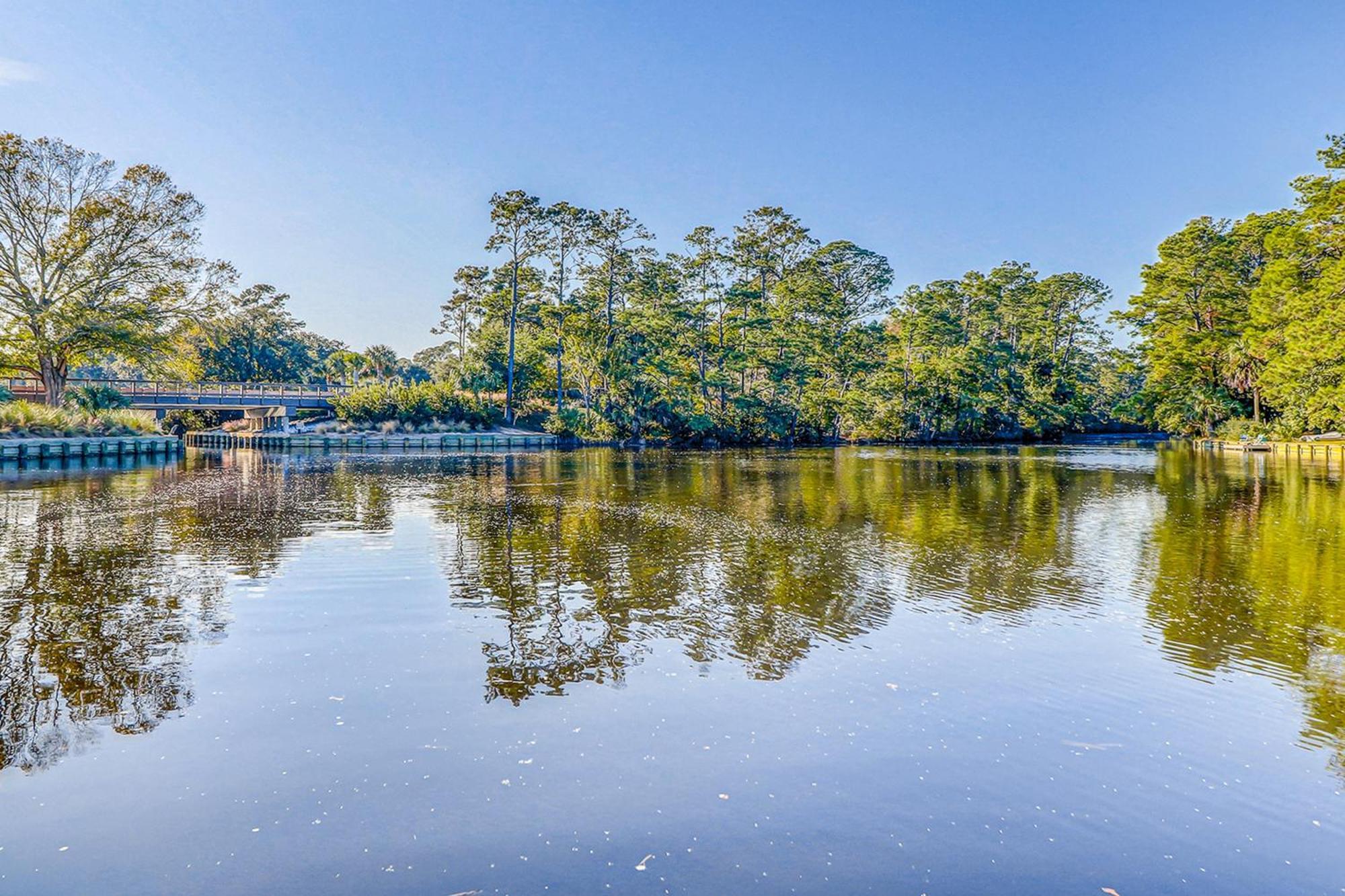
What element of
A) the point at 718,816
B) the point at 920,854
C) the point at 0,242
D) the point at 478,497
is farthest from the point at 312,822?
the point at 0,242

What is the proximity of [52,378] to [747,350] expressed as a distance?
39814 millimetres

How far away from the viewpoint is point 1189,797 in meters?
4.38

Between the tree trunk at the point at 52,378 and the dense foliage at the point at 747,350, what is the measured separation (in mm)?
21665

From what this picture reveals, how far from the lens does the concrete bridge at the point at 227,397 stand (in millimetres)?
51094

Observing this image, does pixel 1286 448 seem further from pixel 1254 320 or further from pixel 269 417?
pixel 269 417

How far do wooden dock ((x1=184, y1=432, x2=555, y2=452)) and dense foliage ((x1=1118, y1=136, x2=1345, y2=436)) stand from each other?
39.7 meters

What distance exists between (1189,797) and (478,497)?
54.8 feet

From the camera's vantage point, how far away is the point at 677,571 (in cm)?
1030

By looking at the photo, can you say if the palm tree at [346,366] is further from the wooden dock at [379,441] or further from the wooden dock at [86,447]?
the wooden dock at [86,447]

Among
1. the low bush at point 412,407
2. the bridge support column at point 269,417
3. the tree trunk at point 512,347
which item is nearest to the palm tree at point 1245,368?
the tree trunk at point 512,347

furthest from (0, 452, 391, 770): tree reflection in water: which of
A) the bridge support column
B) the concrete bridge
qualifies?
the concrete bridge

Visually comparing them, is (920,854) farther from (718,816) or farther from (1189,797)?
(1189,797)

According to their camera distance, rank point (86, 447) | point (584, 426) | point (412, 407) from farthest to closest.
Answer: point (584, 426) → point (412, 407) → point (86, 447)

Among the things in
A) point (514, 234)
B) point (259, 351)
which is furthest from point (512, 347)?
point (259, 351)
